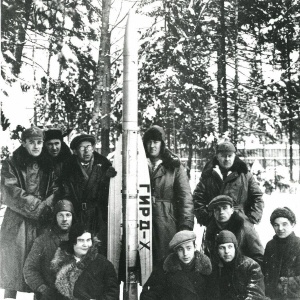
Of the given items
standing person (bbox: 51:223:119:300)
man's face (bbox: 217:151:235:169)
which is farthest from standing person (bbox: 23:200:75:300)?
man's face (bbox: 217:151:235:169)

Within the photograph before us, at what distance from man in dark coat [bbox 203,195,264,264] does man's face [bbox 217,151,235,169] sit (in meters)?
0.48

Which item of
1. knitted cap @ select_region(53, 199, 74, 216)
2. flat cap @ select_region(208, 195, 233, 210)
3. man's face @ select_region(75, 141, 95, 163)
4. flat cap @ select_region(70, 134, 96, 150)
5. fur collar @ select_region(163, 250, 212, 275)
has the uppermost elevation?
flat cap @ select_region(70, 134, 96, 150)

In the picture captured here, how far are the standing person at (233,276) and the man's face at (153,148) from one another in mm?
1226

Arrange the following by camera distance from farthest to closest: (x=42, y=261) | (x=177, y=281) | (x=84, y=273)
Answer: (x=42, y=261)
(x=84, y=273)
(x=177, y=281)

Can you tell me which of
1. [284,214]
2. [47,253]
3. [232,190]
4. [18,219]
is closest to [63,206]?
[47,253]

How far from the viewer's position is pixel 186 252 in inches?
150

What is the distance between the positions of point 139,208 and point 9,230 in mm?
1376

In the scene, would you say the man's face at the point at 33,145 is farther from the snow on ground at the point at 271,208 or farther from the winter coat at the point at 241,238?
the snow on ground at the point at 271,208

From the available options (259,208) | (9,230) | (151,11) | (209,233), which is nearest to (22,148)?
(9,230)

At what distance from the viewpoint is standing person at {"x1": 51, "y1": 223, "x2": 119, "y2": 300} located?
12.7 ft

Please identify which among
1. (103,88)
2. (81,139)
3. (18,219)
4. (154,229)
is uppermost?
(103,88)

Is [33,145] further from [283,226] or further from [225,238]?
[283,226]

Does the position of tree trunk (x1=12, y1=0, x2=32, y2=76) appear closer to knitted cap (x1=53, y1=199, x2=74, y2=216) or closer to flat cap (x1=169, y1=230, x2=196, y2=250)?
knitted cap (x1=53, y1=199, x2=74, y2=216)

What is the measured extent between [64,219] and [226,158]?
1.74 metres
